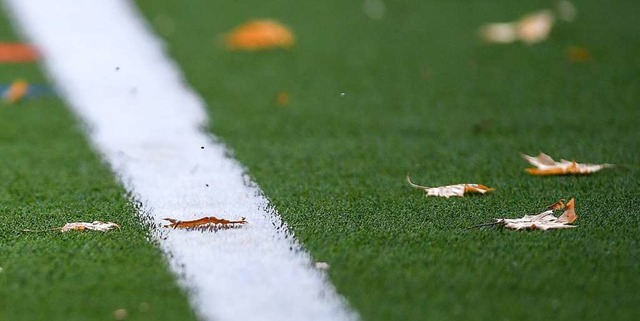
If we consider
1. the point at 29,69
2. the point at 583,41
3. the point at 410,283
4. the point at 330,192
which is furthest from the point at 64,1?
the point at 410,283

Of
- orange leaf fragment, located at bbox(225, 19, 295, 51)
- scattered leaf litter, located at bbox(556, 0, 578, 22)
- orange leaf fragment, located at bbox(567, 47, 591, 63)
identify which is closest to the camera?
orange leaf fragment, located at bbox(567, 47, 591, 63)

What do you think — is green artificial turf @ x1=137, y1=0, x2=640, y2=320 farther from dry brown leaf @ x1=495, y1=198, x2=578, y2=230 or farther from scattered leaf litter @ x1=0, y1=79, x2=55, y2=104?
scattered leaf litter @ x1=0, y1=79, x2=55, y2=104

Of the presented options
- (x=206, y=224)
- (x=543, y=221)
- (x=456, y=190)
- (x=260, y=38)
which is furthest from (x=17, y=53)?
(x=543, y=221)

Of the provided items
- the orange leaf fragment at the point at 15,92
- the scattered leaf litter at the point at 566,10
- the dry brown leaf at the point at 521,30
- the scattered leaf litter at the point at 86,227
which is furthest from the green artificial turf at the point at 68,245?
the scattered leaf litter at the point at 566,10

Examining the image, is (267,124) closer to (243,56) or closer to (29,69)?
(243,56)

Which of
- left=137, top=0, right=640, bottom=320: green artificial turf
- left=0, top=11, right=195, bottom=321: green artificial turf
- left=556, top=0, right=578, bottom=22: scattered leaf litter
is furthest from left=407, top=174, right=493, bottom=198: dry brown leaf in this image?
left=556, top=0, right=578, bottom=22: scattered leaf litter

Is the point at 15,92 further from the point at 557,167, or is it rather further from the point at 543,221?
the point at 543,221

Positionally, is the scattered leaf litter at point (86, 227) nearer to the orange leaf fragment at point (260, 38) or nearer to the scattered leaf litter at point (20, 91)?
the scattered leaf litter at point (20, 91)
